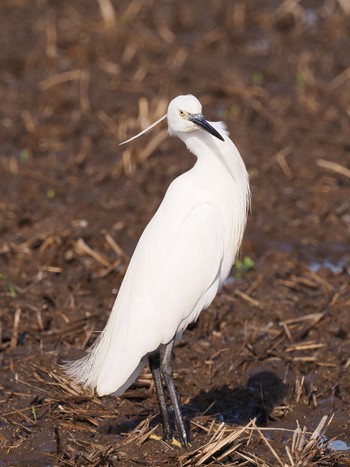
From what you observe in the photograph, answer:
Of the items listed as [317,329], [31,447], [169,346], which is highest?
[169,346]

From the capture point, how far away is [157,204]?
909cm

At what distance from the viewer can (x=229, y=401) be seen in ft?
21.0

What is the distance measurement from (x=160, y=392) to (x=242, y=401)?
0.90 meters

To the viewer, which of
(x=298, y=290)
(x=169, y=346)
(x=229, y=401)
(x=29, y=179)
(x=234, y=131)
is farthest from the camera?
(x=234, y=131)

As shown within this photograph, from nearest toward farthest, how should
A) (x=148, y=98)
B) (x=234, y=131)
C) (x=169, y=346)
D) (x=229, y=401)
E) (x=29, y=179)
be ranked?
(x=169, y=346) < (x=229, y=401) < (x=29, y=179) < (x=234, y=131) < (x=148, y=98)

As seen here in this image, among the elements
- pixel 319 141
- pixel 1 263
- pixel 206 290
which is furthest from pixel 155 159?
pixel 206 290

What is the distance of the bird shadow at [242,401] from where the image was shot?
6211 mm

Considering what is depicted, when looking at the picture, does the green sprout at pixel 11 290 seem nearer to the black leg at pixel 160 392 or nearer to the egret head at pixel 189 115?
the black leg at pixel 160 392

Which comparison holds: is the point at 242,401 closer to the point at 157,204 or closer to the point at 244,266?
the point at 244,266

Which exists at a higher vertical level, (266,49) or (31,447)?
(31,447)

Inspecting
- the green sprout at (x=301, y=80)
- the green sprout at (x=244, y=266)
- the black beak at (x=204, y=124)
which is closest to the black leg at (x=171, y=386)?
the black beak at (x=204, y=124)

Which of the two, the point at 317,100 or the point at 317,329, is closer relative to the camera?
the point at 317,329

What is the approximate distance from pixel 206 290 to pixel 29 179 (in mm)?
4203

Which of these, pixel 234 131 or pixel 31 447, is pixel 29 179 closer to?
pixel 234 131
